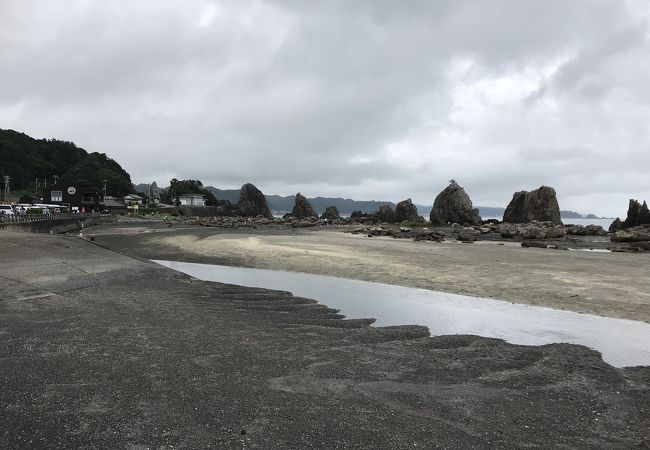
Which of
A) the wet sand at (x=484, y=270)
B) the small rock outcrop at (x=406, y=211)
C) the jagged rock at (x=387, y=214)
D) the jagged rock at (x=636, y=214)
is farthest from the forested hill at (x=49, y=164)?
the jagged rock at (x=636, y=214)

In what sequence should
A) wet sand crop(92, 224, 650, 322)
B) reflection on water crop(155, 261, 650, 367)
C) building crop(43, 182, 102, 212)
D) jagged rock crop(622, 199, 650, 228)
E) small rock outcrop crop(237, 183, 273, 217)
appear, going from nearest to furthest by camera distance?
reflection on water crop(155, 261, 650, 367) < wet sand crop(92, 224, 650, 322) < jagged rock crop(622, 199, 650, 228) < building crop(43, 182, 102, 212) < small rock outcrop crop(237, 183, 273, 217)

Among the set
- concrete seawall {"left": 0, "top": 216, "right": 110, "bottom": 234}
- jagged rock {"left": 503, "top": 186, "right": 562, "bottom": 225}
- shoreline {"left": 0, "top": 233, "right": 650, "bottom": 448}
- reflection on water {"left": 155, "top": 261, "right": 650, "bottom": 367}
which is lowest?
reflection on water {"left": 155, "top": 261, "right": 650, "bottom": 367}

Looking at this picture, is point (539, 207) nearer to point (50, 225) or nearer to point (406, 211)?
point (406, 211)

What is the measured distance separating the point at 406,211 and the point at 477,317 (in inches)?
3239

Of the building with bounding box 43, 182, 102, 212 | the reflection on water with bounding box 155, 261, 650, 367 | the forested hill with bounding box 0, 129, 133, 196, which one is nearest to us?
the reflection on water with bounding box 155, 261, 650, 367

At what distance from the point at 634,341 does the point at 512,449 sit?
8.08 metres

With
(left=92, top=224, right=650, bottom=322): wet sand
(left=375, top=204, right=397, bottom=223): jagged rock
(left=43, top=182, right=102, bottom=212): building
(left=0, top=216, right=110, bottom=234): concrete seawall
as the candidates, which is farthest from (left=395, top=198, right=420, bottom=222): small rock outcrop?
(left=43, top=182, right=102, bottom=212): building

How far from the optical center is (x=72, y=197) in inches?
4306

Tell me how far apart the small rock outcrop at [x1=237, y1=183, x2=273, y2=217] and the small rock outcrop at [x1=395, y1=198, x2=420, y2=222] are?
3256 inches

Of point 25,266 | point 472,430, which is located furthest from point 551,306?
point 25,266

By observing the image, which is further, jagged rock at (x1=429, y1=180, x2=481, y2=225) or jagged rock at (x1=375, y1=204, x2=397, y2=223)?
jagged rock at (x1=375, y1=204, x2=397, y2=223)

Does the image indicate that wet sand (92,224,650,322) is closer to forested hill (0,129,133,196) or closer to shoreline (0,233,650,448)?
shoreline (0,233,650,448)

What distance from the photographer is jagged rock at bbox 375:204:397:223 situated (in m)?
94.9

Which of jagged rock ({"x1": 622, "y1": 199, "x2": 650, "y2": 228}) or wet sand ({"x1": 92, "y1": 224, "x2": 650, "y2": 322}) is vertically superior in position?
jagged rock ({"x1": 622, "y1": 199, "x2": 650, "y2": 228})
